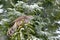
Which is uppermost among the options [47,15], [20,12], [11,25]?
[47,15]

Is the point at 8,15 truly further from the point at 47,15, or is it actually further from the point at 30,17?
the point at 47,15

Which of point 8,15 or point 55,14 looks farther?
point 55,14

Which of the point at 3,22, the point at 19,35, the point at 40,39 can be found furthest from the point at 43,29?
the point at 3,22

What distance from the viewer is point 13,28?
143 centimetres

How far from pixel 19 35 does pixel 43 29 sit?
0.27 meters

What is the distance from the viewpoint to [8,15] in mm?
1531

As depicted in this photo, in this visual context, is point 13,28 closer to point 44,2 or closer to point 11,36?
point 11,36

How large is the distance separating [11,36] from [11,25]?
0.12 metres

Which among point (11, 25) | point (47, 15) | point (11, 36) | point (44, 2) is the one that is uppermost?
point (44, 2)

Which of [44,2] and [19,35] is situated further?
[44,2]

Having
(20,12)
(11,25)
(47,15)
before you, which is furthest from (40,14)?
(11,25)

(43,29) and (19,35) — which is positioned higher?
(43,29)

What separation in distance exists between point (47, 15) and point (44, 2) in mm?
132

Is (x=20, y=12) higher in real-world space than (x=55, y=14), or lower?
lower
